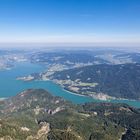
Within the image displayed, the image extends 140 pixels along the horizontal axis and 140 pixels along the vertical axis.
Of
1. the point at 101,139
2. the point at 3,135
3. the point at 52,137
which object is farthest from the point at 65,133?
the point at 3,135

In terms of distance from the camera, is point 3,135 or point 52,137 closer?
point 3,135

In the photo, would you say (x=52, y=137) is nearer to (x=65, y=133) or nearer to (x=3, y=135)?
(x=65, y=133)

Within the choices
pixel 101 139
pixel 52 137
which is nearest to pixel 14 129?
pixel 52 137

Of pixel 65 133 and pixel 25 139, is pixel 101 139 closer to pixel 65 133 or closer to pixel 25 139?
pixel 65 133

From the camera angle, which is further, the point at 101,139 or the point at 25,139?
the point at 101,139

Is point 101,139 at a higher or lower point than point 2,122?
lower

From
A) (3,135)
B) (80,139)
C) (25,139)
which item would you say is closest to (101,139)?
(80,139)

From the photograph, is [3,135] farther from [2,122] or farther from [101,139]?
[101,139]
